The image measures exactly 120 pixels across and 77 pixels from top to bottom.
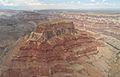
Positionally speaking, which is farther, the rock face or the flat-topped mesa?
the flat-topped mesa

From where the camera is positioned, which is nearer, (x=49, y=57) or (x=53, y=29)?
(x=49, y=57)

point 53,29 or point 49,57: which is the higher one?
point 53,29

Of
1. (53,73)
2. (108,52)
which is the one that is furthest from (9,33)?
(53,73)

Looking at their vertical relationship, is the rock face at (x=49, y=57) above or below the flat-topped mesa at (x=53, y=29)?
below

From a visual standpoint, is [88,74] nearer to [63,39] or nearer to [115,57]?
[63,39]

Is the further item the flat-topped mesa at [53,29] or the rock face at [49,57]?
the flat-topped mesa at [53,29]

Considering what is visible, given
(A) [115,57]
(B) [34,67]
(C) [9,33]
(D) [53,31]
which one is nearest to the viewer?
(B) [34,67]
